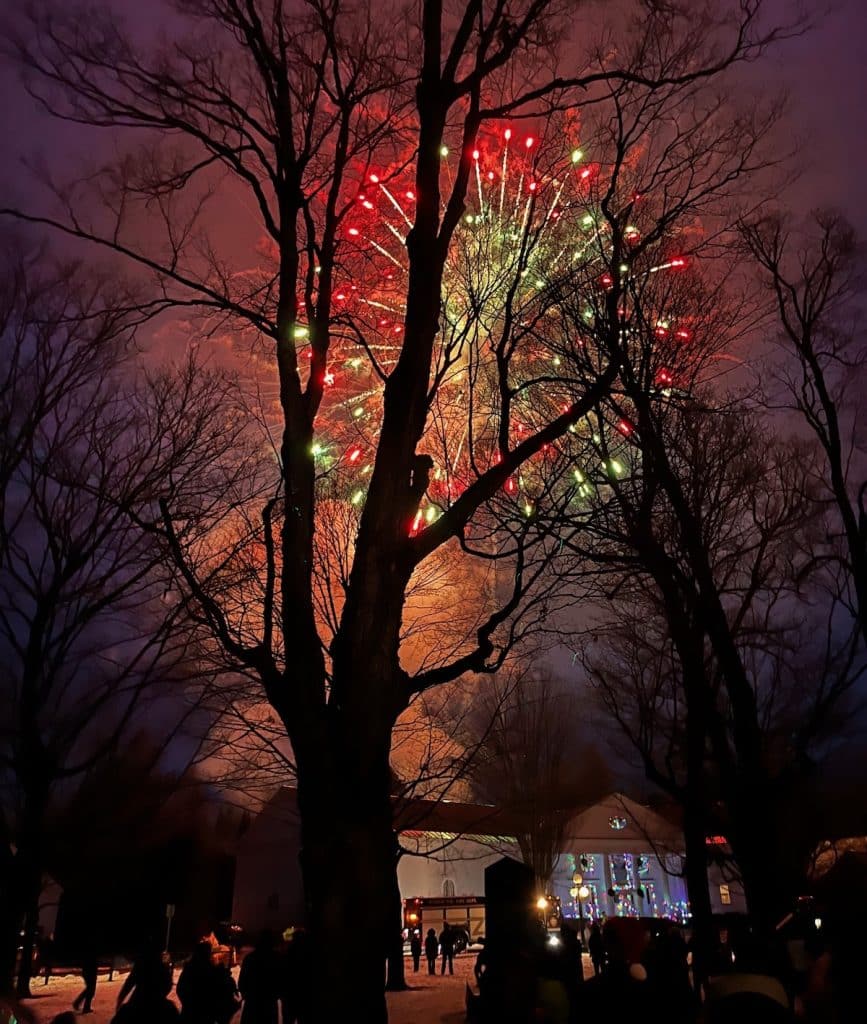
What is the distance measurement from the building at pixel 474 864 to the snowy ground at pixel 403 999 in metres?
5.71

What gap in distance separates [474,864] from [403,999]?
773 inches

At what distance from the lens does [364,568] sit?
4.82m

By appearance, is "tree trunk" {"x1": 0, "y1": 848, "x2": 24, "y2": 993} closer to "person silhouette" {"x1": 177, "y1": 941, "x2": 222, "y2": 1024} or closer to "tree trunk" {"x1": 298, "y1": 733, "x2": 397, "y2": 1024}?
"person silhouette" {"x1": 177, "y1": 941, "x2": 222, "y2": 1024}

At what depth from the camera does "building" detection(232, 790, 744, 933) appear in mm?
32656

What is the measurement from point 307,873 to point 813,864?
38.7 metres

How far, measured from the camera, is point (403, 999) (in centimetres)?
1709

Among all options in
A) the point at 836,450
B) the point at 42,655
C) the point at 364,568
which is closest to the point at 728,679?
the point at 836,450

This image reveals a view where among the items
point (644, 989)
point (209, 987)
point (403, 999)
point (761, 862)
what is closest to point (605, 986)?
point (644, 989)

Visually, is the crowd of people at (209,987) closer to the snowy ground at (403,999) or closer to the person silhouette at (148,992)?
the person silhouette at (148,992)

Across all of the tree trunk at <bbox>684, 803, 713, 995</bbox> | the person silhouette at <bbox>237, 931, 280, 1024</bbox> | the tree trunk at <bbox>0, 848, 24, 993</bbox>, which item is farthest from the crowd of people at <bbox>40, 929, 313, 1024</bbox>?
the tree trunk at <bbox>684, 803, 713, 995</bbox>

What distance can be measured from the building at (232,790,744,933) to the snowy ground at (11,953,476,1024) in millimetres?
5710

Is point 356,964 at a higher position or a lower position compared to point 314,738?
lower

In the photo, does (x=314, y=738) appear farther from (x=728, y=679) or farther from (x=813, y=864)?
(x=813, y=864)

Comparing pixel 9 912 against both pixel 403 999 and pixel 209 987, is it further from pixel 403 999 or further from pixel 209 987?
pixel 403 999
